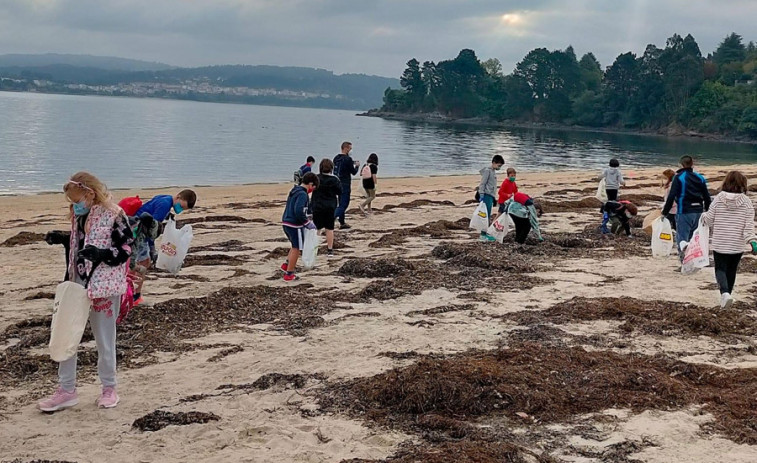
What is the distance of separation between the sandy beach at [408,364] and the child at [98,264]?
20 centimetres

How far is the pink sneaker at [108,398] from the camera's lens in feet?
18.4

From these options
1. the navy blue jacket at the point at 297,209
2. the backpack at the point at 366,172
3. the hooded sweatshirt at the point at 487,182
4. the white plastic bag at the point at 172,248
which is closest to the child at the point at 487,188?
the hooded sweatshirt at the point at 487,182

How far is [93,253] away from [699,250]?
7.66 m

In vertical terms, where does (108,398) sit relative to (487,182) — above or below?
below

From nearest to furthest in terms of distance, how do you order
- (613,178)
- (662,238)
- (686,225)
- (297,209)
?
(297,209) → (686,225) → (662,238) → (613,178)

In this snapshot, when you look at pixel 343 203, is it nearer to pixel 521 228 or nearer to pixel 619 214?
pixel 521 228

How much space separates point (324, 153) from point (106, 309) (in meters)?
61.5

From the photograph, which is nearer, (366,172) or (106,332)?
(106,332)

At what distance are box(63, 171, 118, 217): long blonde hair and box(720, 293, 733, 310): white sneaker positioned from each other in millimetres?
6825

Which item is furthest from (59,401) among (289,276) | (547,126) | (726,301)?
(547,126)

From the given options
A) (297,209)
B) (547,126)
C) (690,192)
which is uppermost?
(547,126)

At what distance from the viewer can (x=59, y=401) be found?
5.54m

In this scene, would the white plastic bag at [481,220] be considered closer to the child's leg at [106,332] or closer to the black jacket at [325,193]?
the black jacket at [325,193]

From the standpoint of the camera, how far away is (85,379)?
249 inches
